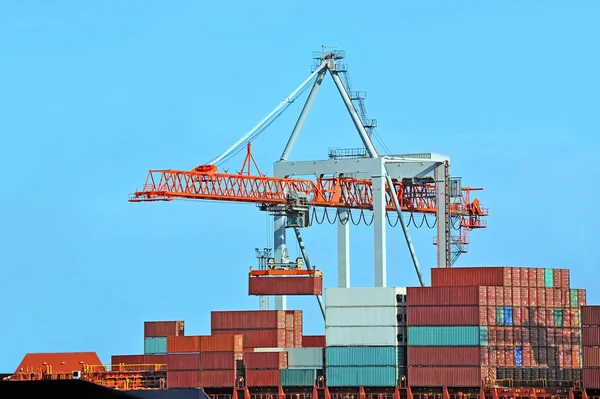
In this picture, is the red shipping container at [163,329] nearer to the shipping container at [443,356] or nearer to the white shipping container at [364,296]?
the white shipping container at [364,296]

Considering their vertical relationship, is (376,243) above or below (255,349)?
above

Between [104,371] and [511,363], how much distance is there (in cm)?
2340

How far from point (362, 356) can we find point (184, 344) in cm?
1036

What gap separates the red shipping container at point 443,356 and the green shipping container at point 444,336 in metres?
0.22

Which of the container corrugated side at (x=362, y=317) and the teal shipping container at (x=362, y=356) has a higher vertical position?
the container corrugated side at (x=362, y=317)

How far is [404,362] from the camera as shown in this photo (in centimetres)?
7188

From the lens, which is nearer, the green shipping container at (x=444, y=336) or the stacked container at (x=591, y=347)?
the stacked container at (x=591, y=347)

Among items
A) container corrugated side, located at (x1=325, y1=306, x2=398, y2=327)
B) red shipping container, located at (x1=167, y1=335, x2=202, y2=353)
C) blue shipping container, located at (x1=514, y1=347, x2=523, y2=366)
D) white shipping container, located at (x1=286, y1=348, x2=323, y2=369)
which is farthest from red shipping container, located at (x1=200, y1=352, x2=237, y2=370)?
blue shipping container, located at (x1=514, y1=347, x2=523, y2=366)

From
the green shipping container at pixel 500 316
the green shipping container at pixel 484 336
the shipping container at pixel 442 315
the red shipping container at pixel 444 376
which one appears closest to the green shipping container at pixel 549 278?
the green shipping container at pixel 500 316

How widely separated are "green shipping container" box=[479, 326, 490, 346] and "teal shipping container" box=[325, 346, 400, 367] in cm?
531

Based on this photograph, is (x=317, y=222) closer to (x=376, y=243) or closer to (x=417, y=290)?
(x=376, y=243)

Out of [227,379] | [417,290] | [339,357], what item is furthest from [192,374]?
[417,290]

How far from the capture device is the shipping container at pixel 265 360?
73938 millimetres

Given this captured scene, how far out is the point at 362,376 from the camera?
72000mm
